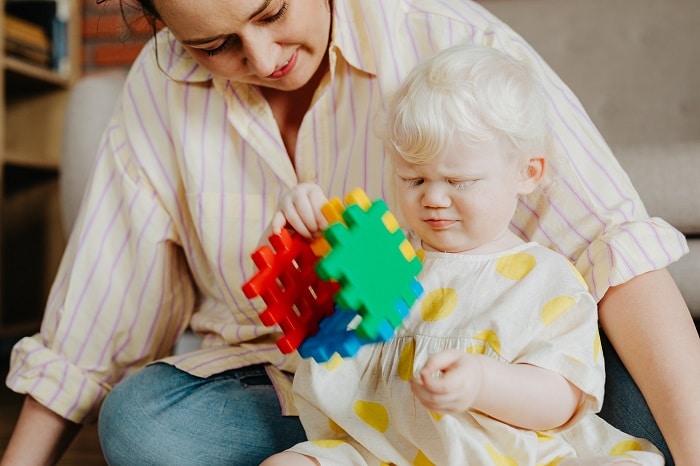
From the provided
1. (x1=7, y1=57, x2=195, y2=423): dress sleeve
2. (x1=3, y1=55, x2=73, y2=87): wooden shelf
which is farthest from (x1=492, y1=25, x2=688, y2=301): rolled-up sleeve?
(x1=3, y1=55, x2=73, y2=87): wooden shelf

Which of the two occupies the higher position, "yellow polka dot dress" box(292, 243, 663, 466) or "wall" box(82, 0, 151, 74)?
"wall" box(82, 0, 151, 74)

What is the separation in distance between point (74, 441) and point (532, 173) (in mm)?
1122

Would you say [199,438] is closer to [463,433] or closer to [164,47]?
[463,433]

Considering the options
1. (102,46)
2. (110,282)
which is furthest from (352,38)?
(102,46)

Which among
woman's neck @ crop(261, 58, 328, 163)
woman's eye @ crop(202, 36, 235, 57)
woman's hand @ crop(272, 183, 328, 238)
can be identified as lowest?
woman's hand @ crop(272, 183, 328, 238)

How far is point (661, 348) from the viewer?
0.79m

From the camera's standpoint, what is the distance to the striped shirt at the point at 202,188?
3.27ft

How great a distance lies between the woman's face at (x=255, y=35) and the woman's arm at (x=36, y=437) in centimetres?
52

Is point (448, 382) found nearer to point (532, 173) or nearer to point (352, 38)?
point (532, 173)

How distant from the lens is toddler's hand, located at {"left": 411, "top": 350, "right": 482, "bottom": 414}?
0.64m

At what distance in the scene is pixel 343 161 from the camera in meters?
1.04

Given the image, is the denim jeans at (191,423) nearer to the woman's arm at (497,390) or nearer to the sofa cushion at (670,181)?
the woman's arm at (497,390)

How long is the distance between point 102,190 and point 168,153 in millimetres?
114

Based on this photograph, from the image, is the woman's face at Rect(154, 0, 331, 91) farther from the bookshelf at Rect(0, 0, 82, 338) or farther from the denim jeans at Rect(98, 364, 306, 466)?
the bookshelf at Rect(0, 0, 82, 338)
